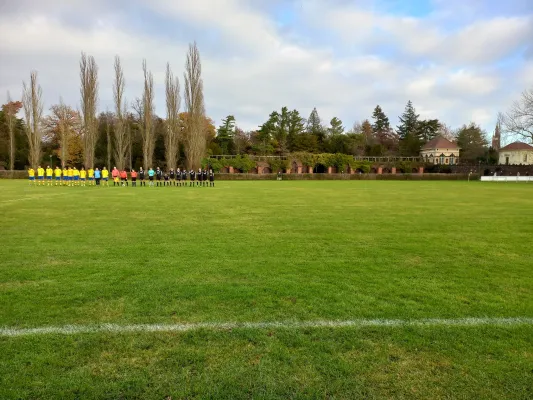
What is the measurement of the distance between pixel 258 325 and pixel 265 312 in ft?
1.11

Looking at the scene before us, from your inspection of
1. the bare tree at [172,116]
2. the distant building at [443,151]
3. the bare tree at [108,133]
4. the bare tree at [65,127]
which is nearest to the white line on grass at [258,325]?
the bare tree at [172,116]

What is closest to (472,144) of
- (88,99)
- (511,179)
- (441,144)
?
(441,144)

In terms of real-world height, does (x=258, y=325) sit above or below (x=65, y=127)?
below

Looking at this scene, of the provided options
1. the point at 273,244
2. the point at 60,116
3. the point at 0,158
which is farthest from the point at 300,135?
the point at 273,244

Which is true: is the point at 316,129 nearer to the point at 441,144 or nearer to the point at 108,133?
the point at 441,144

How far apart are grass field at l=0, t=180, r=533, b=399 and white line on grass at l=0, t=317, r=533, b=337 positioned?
0.04m

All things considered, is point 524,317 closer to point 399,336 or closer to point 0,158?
point 399,336

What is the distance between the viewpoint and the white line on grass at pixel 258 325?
3570mm

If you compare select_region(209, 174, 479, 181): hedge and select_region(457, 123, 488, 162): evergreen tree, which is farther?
select_region(457, 123, 488, 162): evergreen tree

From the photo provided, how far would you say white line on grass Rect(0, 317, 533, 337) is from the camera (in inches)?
141

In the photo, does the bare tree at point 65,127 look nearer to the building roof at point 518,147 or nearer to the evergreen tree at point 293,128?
the evergreen tree at point 293,128

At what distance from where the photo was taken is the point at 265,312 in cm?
407

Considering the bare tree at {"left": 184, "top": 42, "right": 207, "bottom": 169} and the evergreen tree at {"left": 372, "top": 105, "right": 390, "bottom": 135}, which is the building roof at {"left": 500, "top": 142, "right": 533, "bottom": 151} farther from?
the bare tree at {"left": 184, "top": 42, "right": 207, "bottom": 169}

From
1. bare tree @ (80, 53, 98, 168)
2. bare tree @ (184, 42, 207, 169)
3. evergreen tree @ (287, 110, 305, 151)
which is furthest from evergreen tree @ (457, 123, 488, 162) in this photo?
bare tree @ (80, 53, 98, 168)
